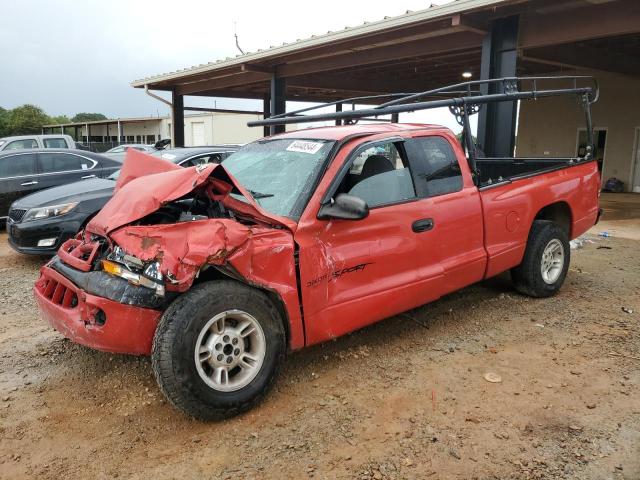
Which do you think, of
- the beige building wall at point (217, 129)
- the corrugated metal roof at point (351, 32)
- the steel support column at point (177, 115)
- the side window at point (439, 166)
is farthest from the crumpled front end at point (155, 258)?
the beige building wall at point (217, 129)

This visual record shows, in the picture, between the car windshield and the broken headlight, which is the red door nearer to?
the car windshield

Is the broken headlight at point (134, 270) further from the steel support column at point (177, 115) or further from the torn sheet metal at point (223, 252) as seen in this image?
the steel support column at point (177, 115)

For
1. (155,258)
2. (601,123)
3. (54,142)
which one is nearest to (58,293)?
(155,258)

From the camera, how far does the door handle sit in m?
3.90

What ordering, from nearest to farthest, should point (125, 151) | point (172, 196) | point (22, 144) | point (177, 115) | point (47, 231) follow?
point (172, 196) → point (47, 231) → point (125, 151) → point (22, 144) → point (177, 115)

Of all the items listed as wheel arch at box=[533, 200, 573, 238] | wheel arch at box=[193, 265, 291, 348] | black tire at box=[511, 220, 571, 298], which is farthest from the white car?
wheel arch at box=[533, 200, 573, 238]

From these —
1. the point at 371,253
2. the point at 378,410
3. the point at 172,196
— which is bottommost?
the point at 378,410

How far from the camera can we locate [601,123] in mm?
16531

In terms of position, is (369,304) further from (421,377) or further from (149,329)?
(149,329)

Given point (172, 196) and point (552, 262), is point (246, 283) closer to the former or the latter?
point (172, 196)

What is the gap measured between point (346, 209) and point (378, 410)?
49.7 inches

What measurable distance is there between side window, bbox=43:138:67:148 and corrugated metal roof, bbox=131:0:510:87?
4100 mm

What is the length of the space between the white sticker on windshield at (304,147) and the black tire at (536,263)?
98.2 inches

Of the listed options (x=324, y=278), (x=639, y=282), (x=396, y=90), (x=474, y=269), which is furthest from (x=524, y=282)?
(x=396, y=90)
